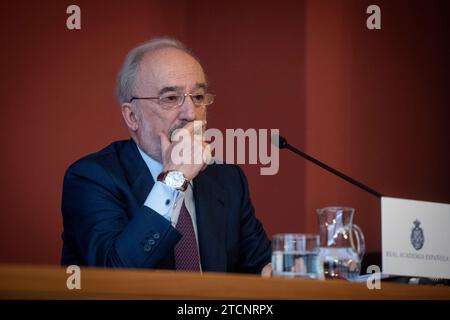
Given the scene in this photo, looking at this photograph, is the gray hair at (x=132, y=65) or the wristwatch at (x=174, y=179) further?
the gray hair at (x=132, y=65)

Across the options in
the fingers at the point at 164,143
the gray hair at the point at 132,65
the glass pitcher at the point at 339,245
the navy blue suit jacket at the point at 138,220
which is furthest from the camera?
the gray hair at the point at 132,65

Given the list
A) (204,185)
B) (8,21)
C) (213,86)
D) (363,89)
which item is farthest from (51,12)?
(363,89)

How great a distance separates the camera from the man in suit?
181 cm

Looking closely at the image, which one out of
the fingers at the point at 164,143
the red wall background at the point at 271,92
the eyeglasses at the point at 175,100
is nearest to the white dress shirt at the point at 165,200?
the fingers at the point at 164,143

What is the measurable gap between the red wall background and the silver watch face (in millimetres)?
1022

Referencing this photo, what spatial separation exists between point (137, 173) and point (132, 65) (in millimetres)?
353

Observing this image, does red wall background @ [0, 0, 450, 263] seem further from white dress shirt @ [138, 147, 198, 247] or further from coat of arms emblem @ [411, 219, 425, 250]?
coat of arms emblem @ [411, 219, 425, 250]

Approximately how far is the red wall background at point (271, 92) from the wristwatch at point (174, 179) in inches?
40.0

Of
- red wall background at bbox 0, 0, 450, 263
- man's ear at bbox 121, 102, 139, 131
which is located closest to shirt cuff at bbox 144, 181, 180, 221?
man's ear at bbox 121, 102, 139, 131

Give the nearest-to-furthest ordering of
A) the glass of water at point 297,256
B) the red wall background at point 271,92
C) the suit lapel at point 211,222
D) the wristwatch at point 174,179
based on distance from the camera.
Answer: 1. the glass of water at point 297,256
2. the wristwatch at point 174,179
3. the suit lapel at point 211,222
4. the red wall background at point 271,92

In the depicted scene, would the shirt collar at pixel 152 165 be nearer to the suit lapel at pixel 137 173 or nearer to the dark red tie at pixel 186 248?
the suit lapel at pixel 137 173

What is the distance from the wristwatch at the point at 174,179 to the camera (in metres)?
1.88

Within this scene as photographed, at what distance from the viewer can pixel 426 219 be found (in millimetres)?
1707
